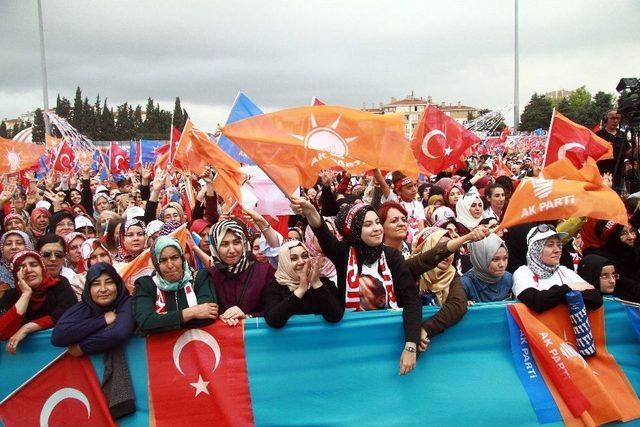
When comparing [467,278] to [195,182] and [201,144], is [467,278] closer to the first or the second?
[201,144]

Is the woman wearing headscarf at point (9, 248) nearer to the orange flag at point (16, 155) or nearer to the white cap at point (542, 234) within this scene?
the white cap at point (542, 234)

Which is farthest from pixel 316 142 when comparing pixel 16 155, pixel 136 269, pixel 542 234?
pixel 16 155

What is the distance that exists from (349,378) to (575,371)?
1.42 m

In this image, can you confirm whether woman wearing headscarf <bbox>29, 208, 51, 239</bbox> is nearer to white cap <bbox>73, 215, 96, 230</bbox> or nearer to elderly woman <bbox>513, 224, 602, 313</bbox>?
white cap <bbox>73, 215, 96, 230</bbox>

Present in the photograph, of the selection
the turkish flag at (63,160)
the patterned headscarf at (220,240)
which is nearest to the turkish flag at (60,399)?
the patterned headscarf at (220,240)

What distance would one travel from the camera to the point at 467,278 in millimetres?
4160

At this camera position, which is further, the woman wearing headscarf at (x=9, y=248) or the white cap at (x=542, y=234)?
the woman wearing headscarf at (x=9, y=248)

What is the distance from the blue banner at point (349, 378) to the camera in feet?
11.4

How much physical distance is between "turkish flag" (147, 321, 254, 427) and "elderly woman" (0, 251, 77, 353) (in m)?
A: 0.74

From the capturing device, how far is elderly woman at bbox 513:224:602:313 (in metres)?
3.68

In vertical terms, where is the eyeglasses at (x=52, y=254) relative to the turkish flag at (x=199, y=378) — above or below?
above

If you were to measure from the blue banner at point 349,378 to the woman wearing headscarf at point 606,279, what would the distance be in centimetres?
104

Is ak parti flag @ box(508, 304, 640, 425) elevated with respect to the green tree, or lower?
lower

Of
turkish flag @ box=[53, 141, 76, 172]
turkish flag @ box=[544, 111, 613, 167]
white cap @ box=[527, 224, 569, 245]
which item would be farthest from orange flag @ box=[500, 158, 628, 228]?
turkish flag @ box=[53, 141, 76, 172]
